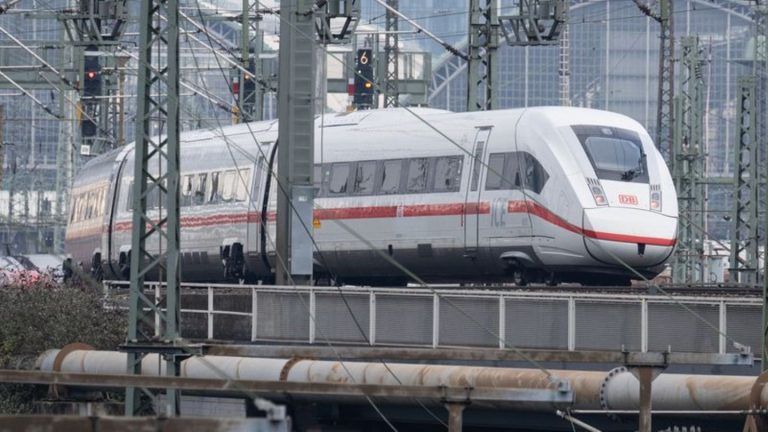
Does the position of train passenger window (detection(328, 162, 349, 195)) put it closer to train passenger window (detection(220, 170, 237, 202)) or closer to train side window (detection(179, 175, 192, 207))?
train passenger window (detection(220, 170, 237, 202))

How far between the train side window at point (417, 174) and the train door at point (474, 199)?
1.30 m

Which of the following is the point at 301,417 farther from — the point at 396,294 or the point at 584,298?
the point at 584,298

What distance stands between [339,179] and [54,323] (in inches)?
237

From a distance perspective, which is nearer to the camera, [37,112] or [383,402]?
[383,402]

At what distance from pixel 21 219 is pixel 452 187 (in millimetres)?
118935

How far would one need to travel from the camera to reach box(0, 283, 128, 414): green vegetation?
35.1m

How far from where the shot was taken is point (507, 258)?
1324 inches

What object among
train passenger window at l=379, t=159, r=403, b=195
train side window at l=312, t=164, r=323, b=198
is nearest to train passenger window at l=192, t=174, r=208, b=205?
train side window at l=312, t=164, r=323, b=198

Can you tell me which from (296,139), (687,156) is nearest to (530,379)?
(296,139)

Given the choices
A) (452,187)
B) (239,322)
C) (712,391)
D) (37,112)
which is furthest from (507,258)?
(37,112)

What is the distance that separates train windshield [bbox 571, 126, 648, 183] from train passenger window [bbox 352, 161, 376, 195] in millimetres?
4738

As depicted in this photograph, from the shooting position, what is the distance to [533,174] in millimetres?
33094

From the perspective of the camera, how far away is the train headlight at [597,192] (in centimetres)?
3294

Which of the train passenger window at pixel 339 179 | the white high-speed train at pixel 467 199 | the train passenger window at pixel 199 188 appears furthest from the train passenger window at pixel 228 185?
the train passenger window at pixel 339 179
